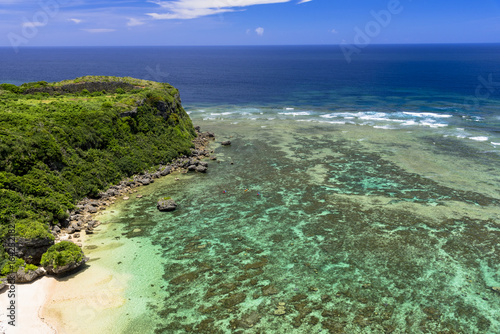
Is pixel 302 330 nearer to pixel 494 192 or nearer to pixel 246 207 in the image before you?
pixel 246 207

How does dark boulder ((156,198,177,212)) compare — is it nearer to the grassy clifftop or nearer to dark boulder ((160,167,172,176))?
the grassy clifftop

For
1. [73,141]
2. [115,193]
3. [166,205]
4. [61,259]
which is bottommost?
[166,205]

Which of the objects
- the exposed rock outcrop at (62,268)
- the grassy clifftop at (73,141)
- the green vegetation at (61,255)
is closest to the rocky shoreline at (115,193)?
the grassy clifftop at (73,141)

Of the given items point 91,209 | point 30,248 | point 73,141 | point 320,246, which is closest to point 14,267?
point 30,248

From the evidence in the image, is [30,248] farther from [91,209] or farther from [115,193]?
[115,193]

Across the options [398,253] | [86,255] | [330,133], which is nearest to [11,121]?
[86,255]

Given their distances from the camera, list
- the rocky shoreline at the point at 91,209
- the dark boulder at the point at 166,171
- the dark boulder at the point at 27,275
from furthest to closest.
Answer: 1. the dark boulder at the point at 166,171
2. the rocky shoreline at the point at 91,209
3. the dark boulder at the point at 27,275

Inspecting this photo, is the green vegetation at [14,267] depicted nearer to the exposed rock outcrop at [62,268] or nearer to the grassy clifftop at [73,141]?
the grassy clifftop at [73,141]
